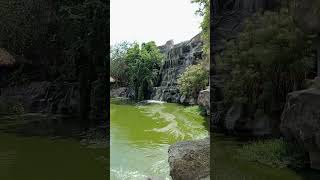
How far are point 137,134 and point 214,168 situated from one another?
128 inches

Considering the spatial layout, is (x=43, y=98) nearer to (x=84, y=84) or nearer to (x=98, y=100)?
(x=84, y=84)

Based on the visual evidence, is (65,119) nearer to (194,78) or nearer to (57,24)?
(57,24)

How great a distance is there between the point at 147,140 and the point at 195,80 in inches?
181

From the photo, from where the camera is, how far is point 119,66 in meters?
18.4

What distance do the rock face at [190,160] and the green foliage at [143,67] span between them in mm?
11430

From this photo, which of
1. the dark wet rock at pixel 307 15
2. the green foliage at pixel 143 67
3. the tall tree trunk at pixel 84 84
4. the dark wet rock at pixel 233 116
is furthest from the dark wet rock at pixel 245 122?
the green foliage at pixel 143 67

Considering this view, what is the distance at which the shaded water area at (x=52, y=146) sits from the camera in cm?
482

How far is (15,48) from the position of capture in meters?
5.57

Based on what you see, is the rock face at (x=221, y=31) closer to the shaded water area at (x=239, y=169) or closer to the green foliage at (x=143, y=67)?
the shaded water area at (x=239, y=169)

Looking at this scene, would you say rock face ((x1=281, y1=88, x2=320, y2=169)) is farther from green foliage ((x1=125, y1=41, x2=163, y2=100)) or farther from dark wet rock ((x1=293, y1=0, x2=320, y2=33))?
green foliage ((x1=125, y1=41, x2=163, y2=100))

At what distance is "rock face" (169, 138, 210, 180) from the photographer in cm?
432

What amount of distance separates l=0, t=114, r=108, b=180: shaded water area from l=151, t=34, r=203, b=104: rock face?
864cm

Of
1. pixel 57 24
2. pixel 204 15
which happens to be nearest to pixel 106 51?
pixel 57 24

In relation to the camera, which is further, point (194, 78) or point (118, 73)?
point (118, 73)
